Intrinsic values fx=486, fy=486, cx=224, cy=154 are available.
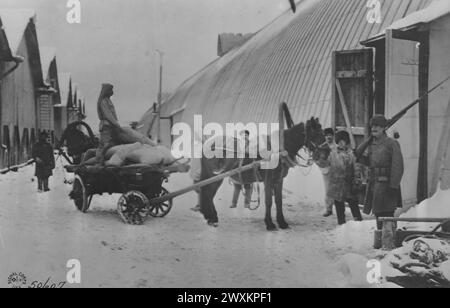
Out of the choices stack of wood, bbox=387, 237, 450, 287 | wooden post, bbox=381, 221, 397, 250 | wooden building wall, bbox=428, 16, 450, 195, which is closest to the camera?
stack of wood, bbox=387, 237, 450, 287

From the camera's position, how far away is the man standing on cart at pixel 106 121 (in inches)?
225

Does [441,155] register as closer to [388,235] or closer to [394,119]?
[394,119]

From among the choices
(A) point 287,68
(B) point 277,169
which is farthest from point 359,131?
(A) point 287,68

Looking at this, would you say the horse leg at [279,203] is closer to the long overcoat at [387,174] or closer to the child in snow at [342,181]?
the child in snow at [342,181]

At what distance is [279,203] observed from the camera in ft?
19.4

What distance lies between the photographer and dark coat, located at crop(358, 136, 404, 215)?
216 inches

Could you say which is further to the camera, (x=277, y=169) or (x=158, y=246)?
(x=277, y=169)

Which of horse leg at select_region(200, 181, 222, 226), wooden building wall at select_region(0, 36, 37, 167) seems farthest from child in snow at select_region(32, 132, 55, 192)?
horse leg at select_region(200, 181, 222, 226)

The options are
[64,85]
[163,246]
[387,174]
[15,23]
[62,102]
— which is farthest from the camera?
[62,102]

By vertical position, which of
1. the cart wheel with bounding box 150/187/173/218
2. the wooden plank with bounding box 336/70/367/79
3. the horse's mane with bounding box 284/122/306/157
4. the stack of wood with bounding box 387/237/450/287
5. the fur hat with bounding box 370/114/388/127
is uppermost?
the wooden plank with bounding box 336/70/367/79

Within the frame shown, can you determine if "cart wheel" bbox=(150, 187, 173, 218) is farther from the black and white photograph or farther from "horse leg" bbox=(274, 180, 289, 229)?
"horse leg" bbox=(274, 180, 289, 229)

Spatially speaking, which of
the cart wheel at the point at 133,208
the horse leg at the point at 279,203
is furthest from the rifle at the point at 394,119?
the cart wheel at the point at 133,208

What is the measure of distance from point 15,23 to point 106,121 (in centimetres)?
202

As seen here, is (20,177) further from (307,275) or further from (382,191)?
(382,191)
